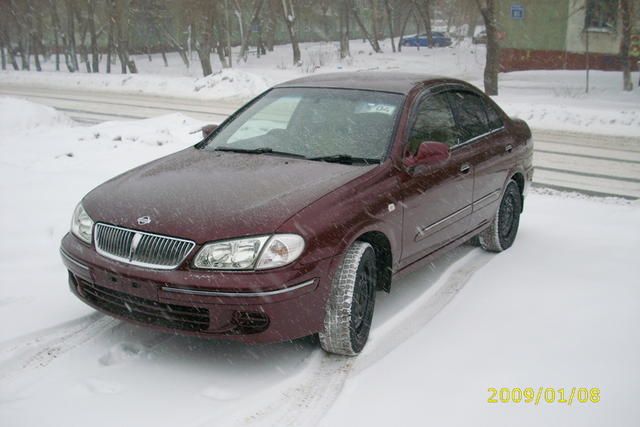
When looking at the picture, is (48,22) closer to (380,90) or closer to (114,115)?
(114,115)

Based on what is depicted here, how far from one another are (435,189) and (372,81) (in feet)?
3.31

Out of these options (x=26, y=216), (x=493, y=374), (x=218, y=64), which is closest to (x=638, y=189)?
(x=493, y=374)

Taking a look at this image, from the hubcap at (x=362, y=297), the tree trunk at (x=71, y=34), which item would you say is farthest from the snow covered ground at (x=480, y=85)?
the hubcap at (x=362, y=297)

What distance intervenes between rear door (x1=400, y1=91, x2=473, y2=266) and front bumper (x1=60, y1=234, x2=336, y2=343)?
3.25 ft

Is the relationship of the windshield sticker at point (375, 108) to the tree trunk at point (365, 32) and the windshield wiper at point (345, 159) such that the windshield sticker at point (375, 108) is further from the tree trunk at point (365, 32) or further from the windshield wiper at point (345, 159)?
the tree trunk at point (365, 32)

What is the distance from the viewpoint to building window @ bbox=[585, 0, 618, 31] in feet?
92.3

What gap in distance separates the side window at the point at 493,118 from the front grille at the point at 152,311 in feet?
10.9

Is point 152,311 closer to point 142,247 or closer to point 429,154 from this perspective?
point 142,247

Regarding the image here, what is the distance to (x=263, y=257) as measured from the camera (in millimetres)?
3463

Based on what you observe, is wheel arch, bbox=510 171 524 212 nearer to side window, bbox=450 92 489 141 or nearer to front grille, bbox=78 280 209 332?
side window, bbox=450 92 489 141

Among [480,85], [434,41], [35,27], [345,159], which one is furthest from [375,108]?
[434,41]

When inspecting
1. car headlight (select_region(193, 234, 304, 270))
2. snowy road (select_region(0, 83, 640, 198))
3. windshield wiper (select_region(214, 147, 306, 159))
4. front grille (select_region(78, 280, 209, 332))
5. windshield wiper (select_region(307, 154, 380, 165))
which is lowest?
snowy road (select_region(0, 83, 640, 198))

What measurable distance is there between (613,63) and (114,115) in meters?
22.2

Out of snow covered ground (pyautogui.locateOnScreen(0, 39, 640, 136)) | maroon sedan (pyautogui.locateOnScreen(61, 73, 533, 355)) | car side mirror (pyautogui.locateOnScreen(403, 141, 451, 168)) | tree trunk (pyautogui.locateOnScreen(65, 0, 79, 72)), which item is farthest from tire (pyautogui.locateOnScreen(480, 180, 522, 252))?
tree trunk (pyautogui.locateOnScreen(65, 0, 79, 72))
